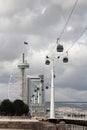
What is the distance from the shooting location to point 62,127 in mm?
43656

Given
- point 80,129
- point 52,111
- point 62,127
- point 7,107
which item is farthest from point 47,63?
point 7,107

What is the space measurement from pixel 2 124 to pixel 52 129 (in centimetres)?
3975

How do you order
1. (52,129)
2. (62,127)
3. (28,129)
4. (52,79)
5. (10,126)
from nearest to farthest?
(62,127) < (52,129) < (52,79) < (28,129) < (10,126)

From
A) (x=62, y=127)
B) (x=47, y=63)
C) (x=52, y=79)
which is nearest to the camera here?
(x=62, y=127)

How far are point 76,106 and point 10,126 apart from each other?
41.7 feet

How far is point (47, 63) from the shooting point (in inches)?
2420

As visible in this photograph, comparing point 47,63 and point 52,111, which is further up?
point 47,63

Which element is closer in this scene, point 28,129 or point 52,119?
point 52,119

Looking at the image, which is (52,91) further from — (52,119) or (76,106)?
(76,106)

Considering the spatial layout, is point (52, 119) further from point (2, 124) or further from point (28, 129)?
point (2, 124)

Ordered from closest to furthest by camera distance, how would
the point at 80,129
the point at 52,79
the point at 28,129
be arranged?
the point at 80,129
the point at 52,79
the point at 28,129

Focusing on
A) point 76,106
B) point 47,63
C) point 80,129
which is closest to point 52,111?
point 47,63

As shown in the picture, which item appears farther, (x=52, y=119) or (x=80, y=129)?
(x=52, y=119)

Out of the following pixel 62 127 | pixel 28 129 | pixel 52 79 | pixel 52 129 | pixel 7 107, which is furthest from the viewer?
pixel 7 107
